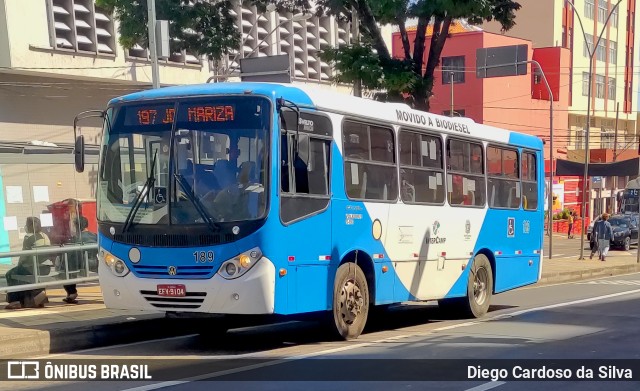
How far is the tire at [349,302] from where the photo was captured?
10578mm

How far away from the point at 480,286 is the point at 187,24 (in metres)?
8.08

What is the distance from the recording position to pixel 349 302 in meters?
10.8

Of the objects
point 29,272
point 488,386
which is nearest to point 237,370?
point 488,386

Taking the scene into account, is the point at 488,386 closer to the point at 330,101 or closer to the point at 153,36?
the point at 330,101

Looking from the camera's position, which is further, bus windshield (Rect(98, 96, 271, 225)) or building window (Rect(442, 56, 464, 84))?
building window (Rect(442, 56, 464, 84))

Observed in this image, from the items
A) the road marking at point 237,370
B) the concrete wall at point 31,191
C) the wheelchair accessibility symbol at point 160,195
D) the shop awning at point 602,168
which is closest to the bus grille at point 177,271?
the wheelchair accessibility symbol at point 160,195

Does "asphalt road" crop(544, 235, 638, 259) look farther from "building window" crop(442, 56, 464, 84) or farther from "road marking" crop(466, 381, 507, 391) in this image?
"road marking" crop(466, 381, 507, 391)

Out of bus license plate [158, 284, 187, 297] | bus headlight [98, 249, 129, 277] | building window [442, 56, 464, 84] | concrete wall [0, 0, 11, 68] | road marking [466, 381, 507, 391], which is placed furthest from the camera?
building window [442, 56, 464, 84]

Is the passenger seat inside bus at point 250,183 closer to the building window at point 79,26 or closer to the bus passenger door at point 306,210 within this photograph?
the bus passenger door at point 306,210

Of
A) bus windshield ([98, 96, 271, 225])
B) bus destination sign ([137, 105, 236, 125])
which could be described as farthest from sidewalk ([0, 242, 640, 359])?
bus destination sign ([137, 105, 236, 125])

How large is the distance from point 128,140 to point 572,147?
57.3 metres

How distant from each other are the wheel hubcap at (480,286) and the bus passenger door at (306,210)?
4.91 metres

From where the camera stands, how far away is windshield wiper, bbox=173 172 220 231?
373 inches

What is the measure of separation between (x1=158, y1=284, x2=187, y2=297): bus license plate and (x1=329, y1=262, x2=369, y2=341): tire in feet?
6.66
